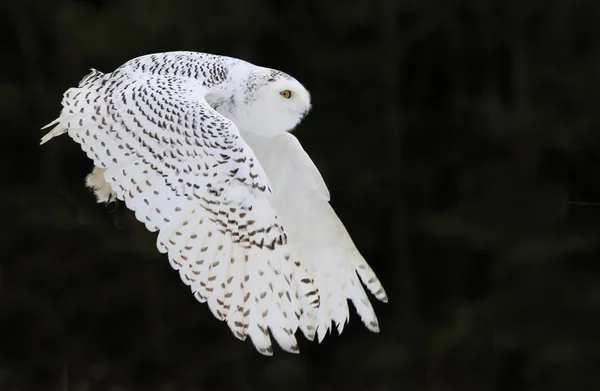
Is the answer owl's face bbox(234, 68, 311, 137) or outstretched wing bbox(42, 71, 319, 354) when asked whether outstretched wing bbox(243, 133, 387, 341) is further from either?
outstretched wing bbox(42, 71, 319, 354)

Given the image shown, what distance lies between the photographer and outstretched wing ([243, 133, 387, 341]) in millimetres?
2092

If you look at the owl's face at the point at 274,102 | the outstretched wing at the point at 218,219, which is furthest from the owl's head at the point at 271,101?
the outstretched wing at the point at 218,219

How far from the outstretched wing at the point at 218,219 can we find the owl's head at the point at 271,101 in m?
0.19

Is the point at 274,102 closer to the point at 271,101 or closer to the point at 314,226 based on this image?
the point at 271,101

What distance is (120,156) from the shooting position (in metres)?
1.85

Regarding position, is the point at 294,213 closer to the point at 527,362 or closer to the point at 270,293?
the point at 270,293

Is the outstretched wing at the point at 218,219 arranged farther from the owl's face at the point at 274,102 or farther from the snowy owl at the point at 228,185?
the owl's face at the point at 274,102

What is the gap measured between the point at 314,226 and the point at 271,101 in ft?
1.05

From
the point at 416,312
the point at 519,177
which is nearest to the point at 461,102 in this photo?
the point at 519,177

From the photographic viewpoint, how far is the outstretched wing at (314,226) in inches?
82.4

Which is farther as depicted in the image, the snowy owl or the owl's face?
the owl's face

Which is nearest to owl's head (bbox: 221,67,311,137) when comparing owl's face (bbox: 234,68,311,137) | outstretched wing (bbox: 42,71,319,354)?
owl's face (bbox: 234,68,311,137)

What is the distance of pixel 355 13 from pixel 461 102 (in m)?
0.55

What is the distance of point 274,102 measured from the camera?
199 centimetres
